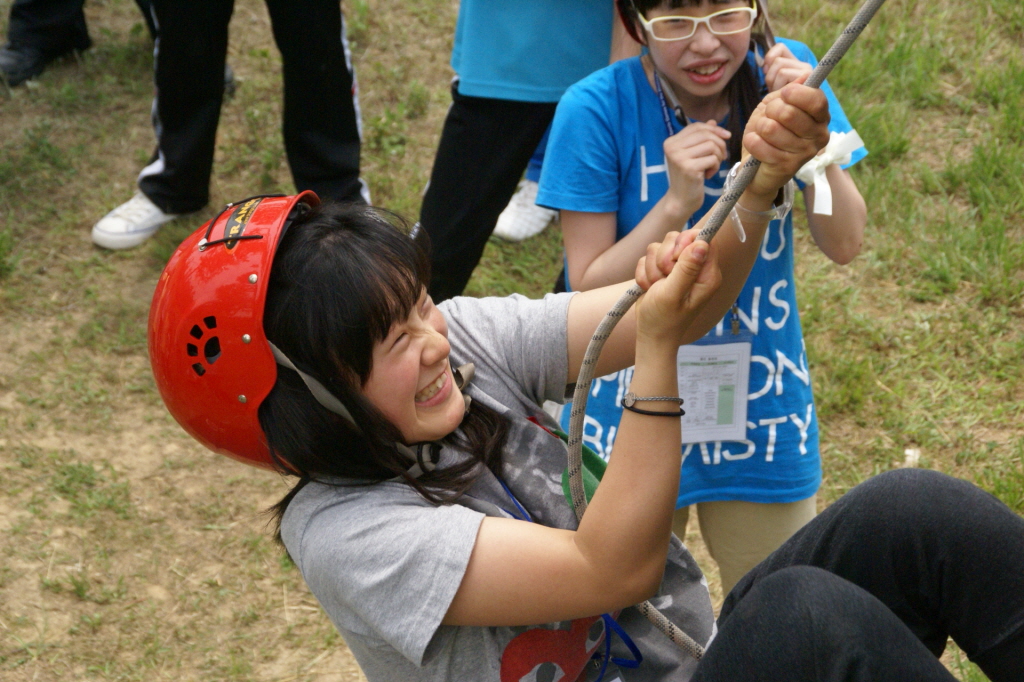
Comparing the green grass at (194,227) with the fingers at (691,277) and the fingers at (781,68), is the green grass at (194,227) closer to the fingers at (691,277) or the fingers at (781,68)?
the fingers at (781,68)

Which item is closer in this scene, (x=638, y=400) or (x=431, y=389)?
(x=638, y=400)

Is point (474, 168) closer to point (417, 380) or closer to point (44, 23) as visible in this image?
point (417, 380)

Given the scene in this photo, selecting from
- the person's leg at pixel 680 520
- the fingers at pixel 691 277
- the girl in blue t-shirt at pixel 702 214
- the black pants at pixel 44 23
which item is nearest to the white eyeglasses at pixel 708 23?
the girl in blue t-shirt at pixel 702 214

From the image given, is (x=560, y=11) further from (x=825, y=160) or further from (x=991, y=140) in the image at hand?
(x=991, y=140)

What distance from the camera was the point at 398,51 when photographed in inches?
241

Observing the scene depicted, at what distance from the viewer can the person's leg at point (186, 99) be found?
4.33m

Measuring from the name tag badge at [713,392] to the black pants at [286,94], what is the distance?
2.55m

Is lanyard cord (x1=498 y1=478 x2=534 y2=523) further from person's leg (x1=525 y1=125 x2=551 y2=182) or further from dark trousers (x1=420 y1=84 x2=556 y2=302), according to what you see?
person's leg (x1=525 y1=125 x2=551 y2=182)

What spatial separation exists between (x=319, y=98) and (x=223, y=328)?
2957 millimetres

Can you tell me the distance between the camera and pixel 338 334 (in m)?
1.67

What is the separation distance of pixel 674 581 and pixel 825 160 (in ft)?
3.31

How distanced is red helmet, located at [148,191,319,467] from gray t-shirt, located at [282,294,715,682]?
20 centimetres

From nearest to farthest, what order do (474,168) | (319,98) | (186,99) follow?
(474,168), (319,98), (186,99)

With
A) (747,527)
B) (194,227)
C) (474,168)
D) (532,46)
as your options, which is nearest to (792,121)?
(747,527)
